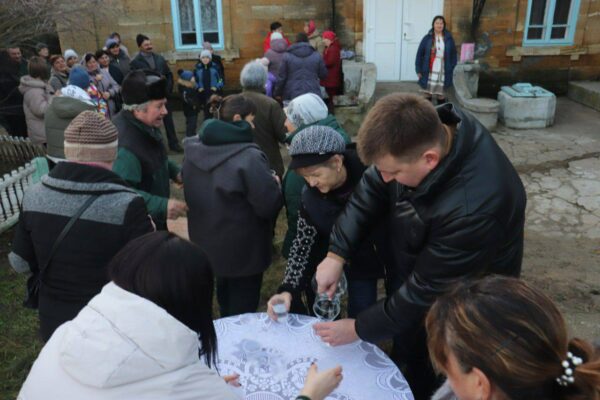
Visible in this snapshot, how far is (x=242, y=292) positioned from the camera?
3.38 meters

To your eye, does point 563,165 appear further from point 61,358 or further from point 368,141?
point 61,358

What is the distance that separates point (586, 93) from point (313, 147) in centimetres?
954

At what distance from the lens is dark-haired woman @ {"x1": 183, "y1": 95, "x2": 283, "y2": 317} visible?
2.97 metres

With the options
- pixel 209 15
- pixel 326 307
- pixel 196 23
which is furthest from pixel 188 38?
pixel 326 307

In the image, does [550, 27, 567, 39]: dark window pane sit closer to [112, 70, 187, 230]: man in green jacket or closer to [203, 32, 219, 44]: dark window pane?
[203, 32, 219, 44]: dark window pane

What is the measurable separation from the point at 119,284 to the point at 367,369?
3.76ft

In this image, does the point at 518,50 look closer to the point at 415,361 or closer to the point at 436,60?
the point at 436,60

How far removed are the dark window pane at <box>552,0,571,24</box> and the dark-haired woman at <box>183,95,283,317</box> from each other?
32.1 feet

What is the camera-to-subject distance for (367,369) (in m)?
2.17

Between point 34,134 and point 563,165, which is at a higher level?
point 34,134

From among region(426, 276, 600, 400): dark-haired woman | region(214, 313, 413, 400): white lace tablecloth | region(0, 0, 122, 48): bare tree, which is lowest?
region(214, 313, 413, 400): white lace tablecloth

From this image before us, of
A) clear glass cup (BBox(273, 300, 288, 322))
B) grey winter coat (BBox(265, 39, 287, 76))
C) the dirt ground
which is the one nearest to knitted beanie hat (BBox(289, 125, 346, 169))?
clear glass cup (BBox(273, 300, 288, 322))

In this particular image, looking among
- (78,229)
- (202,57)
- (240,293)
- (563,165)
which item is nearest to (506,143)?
(563,165)

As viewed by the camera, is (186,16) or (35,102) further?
(186,16)
